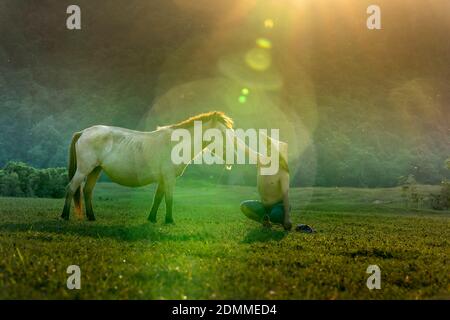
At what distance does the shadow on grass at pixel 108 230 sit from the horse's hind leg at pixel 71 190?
31.5 inches

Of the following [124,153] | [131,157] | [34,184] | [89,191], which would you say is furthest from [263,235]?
[34,184]

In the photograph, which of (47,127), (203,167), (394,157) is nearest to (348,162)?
(394,157)

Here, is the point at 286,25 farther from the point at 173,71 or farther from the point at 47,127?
the point at 47,127

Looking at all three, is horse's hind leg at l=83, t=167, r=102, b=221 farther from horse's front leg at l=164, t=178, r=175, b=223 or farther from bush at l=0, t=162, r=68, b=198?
bush at l=0, t=162, r=68, b=198

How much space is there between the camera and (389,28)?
579 ft

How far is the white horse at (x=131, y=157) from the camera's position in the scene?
14711 millimetres

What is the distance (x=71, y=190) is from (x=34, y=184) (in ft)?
90.1

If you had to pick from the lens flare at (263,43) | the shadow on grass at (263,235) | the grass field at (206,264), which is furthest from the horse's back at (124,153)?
the lens flare at (263,43)

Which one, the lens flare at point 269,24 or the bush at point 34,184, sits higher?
the lens flare at point 269,24

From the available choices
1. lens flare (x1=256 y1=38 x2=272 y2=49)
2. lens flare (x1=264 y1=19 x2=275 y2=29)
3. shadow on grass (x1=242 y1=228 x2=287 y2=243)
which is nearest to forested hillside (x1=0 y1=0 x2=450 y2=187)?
lens flare (x1=264 y1=19 x2=275 y2=29)

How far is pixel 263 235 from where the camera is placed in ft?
40.7

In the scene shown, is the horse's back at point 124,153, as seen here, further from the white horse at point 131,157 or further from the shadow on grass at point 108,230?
the shadow on grass at point 108,230

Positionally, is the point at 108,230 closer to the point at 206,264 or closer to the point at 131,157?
the point at 131,157
